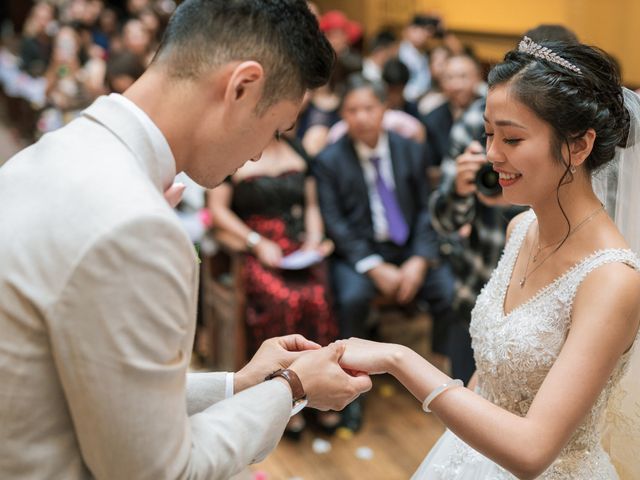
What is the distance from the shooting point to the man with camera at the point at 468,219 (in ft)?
8.59

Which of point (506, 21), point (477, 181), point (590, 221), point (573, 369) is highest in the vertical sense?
point (590, 221)

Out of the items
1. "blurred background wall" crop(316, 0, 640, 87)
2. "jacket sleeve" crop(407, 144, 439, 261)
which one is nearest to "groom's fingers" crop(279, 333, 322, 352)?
"jacket sleeve" crop(407, 144, 439, 261)

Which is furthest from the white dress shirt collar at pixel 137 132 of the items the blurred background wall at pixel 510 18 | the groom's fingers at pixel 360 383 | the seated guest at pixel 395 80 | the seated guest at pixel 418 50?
the seated guest at pixel 418 50

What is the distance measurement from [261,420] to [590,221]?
848 mm

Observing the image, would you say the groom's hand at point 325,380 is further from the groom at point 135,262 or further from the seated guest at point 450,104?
the seated guest at point 450,104

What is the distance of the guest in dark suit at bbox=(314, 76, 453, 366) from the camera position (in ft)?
12.7

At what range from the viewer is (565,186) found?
164 cm

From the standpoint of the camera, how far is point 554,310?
1604 mm

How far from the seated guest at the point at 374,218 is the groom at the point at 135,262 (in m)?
2.57

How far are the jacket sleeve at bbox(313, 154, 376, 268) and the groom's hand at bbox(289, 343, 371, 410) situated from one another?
2429mm

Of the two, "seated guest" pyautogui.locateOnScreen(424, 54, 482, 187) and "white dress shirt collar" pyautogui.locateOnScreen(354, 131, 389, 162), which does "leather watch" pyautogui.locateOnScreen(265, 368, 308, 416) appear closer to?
"white dress shirt collar" pyautogui.locateOnScreen(354, 131, 389, 162)

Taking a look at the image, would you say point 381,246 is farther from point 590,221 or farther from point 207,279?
point 590,221

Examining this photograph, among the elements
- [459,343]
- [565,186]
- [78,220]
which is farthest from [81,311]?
[459,343]

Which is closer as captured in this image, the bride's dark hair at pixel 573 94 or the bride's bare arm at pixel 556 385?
the bride's bare arm at pixel 556 385
